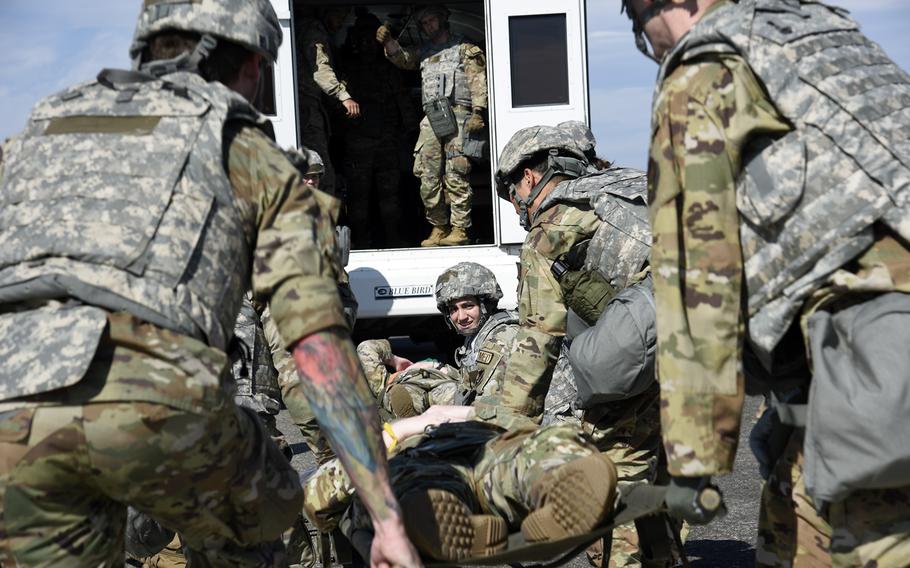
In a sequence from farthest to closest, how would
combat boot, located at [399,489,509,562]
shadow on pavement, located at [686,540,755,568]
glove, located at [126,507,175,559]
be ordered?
shadow on pavement, located at [686,540,755,568], glove, located at [126,507,175,559], combat boot, located at [399,489,509,562]

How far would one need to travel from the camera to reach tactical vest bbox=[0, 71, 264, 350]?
95.0 inches

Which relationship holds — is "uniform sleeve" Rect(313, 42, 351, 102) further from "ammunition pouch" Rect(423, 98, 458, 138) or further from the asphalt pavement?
the asphalt pavement

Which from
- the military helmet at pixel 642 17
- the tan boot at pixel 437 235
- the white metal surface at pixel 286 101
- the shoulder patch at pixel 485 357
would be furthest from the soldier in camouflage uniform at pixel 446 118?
the military helmet at pixel 642 17

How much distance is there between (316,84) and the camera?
371 inches

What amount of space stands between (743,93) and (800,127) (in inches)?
5.4

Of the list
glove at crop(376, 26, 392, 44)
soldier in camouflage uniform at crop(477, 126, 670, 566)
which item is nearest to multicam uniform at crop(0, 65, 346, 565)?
soldier in camouflage uniform at crop(477, 126, 670, 566)

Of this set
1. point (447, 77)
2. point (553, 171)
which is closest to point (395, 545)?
point (553, 171)

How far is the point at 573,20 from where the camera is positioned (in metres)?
8.45

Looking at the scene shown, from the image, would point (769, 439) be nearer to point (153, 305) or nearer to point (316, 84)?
point (153, 305)

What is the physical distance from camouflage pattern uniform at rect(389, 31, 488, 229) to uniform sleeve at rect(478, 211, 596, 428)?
4534mm

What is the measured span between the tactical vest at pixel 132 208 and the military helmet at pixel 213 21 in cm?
18

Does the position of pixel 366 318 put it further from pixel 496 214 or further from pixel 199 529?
pixel 199 529

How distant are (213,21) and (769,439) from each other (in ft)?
5.27

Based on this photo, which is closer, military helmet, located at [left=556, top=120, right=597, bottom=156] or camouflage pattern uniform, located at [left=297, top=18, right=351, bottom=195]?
military helmet, located at [left=556, top=120, right=597, bottom=156]
